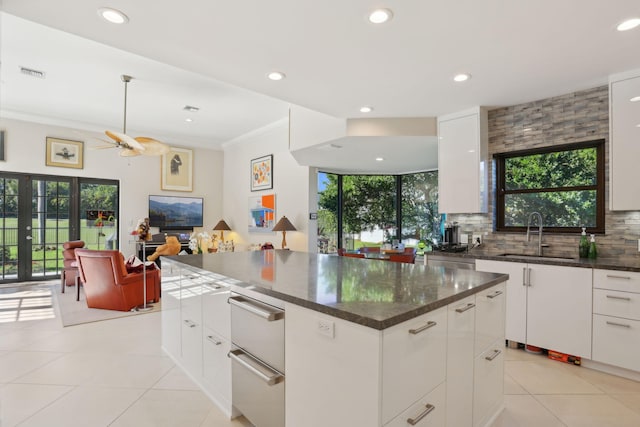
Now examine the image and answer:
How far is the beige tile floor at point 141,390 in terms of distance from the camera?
79.7 inches

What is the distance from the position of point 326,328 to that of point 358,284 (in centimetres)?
48

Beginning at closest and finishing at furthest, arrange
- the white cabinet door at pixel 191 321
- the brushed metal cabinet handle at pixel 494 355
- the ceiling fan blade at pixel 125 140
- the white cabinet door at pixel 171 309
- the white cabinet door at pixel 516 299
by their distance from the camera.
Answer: the brushed metal cabinet handle at pixel 494 355
the white cabinet door at pixel 191 321
the white cabinet door at pixel 171 309
the white cabinet door at pixel 516 299
the ceiling fan blade at pixel 125 140

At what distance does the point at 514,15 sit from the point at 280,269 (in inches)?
84.9

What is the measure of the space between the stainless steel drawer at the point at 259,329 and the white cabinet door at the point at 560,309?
8.23 feet

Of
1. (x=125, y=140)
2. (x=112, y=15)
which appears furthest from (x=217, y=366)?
(x=125, y=140)

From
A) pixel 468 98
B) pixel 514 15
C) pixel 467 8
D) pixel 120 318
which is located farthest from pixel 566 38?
pixel 120 318

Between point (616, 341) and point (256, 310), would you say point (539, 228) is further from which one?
point (256, 310)

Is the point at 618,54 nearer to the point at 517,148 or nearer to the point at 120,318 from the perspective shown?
the point at 517,148

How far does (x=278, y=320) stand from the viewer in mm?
1552

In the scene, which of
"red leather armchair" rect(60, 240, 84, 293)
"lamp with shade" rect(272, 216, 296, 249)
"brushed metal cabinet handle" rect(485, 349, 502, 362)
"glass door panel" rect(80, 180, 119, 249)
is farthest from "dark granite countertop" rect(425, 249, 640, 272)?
"glass door panel" rect(80, 180, 119, 249)

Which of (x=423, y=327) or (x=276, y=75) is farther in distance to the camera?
(x=276, y=75)

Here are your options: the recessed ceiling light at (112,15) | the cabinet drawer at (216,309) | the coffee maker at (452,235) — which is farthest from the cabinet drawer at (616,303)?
the recessed ceiling light at (112,15)

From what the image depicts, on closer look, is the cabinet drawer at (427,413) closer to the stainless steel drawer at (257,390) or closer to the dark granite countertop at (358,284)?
the dark granite countertop at (358,284)

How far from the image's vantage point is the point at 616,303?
2566 mm
